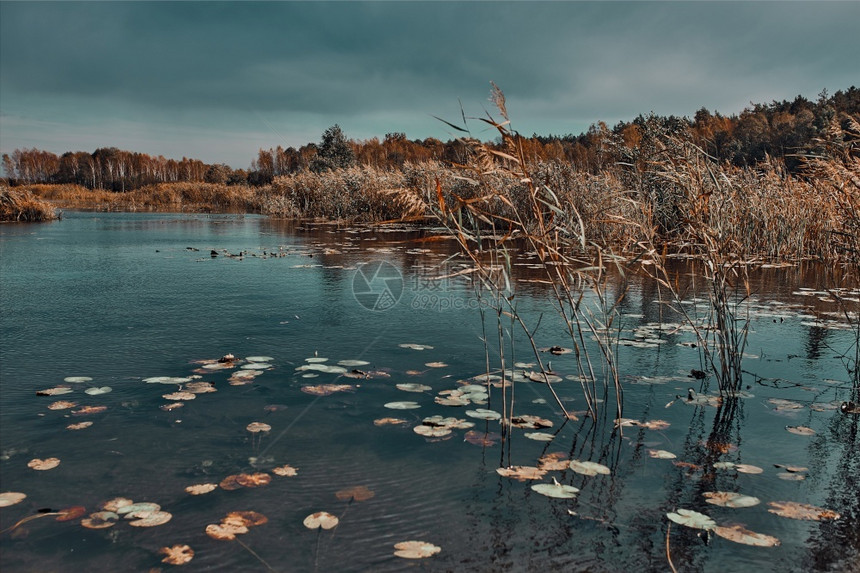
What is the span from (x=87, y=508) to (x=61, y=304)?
5.00 metres

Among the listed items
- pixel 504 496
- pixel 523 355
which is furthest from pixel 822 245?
pixel 504 496

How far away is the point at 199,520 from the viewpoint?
240cm

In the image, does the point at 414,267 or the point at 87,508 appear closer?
the point at 87,508

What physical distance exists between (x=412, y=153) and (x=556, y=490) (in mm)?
77157

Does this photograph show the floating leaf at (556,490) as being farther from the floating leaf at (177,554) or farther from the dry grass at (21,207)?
the dry grass at (21,207)

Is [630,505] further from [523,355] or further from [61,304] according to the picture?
[61,304]

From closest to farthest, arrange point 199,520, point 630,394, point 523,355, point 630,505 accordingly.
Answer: point 199,520 → point 630,505 → point 630,394 → point 523,355

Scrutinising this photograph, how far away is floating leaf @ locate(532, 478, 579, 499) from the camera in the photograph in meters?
2.62

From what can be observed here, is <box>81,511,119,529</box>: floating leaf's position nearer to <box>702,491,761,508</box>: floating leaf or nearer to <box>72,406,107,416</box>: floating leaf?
<box>72,406,107,416</box>: floating leaf

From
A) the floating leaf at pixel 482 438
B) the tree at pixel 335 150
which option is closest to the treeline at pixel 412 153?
the tree at pixel 335 150

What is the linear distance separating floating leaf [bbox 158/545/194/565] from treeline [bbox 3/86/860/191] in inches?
441

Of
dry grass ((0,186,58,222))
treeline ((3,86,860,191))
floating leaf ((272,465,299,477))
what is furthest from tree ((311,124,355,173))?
floating leaf ((272,465,299,477))

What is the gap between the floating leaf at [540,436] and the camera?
3.24 metres

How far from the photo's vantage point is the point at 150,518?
93.9 inches
